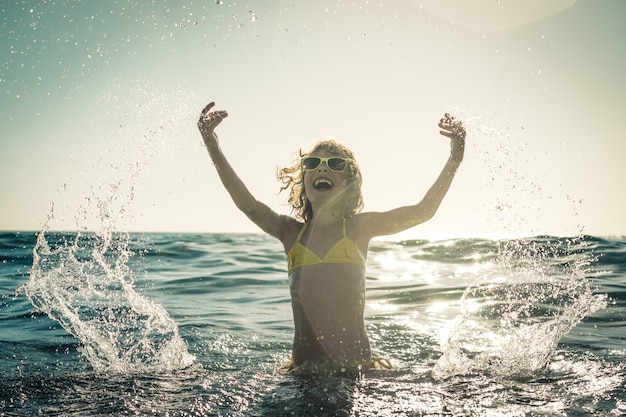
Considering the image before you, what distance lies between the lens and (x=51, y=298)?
880 cm

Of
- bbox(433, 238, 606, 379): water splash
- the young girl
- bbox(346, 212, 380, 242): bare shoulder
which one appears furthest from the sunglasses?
bbox(433, 238, 606, 379): water splash

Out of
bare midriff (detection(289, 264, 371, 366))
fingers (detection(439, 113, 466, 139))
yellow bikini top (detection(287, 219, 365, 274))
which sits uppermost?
fingers (detection(439, 113, 466, 139))

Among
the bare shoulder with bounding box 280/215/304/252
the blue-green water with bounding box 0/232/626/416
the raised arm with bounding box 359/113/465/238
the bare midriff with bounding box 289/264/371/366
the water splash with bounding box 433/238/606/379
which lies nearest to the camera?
the blue-green water with bounding box 0/232/626/416

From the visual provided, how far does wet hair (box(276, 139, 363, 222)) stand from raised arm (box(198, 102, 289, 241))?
0.41 m

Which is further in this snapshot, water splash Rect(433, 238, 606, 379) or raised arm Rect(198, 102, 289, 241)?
water splash Rect(433, 238, 606, 379)

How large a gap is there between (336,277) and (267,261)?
1198cm

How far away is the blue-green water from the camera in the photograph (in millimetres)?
3518

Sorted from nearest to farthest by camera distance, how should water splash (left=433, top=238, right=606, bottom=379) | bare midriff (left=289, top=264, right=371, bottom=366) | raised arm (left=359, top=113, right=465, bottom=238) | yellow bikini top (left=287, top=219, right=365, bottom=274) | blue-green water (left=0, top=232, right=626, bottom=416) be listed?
blue-green water (left=0, top=232, right=626, bottom=416), bare midriff (left=289, top=264, right=371, bottom=366), yellow bikini top (left=287, top=219, right=365, bottom=274), raised arm (left=359, top=113, right=465, bottom=238), water splash (left=433, top=238, right=606, bottom=379)

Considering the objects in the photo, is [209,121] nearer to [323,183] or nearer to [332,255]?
[323,183]

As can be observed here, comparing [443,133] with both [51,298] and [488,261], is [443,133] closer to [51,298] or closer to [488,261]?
[51,298]

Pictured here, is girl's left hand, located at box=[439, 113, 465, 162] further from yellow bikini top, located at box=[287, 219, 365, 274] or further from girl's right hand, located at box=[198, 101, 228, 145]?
girl's right hand, located at box=[198, 101, 228, 145]

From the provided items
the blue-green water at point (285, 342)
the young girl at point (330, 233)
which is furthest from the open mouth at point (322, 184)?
the blue-green water at point (285, 342)

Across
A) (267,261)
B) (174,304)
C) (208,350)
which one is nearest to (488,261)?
(267,261)

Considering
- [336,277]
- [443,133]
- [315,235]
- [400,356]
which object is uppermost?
[443,133]
